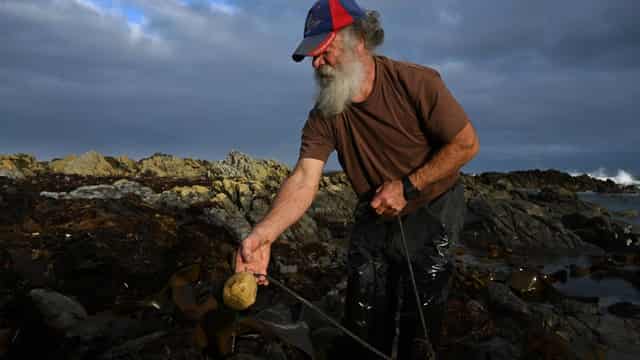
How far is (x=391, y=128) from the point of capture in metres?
3.17

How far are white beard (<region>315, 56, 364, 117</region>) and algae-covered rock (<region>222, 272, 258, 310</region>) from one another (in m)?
1.12

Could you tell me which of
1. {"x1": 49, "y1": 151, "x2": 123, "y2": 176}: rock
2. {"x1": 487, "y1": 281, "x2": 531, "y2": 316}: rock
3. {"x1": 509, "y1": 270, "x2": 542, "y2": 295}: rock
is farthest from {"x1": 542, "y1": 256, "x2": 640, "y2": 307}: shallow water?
{"x1": 49, "y1": 151, "x2": 123, "y2": 176}: rock

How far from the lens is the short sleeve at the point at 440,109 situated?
9.88ft

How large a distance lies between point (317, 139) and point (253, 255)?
31.7 inches

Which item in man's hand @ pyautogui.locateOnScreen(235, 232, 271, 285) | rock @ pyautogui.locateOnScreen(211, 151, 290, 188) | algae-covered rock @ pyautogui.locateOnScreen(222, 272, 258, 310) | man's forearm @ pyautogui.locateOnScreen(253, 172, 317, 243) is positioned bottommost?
algae-covered rock @ pyautogui.locateOnScreen(222, 272, 258, 310)

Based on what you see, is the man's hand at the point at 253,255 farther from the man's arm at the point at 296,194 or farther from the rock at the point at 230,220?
the rock at the point at 230,220

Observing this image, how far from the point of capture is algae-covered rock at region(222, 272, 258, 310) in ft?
8.23

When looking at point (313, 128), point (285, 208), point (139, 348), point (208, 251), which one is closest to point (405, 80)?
point (313, 128)

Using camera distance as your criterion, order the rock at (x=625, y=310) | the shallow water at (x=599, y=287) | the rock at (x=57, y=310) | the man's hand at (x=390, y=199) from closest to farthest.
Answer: the man's hand at (x=390, y=199) < the rock at (x=57, y=310) < the rock at (x=625, y=310) < the shallow water at (x=599, y=287)

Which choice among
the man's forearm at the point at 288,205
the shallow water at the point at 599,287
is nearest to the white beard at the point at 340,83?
the man's forearm at the point at 288,205

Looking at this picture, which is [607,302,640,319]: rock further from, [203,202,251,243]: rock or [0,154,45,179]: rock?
[0,154,45,179]: rock

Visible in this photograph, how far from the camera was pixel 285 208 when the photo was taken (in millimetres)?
3232

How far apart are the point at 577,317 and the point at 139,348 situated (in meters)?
4.49

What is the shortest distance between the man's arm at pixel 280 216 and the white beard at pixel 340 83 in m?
0.35
